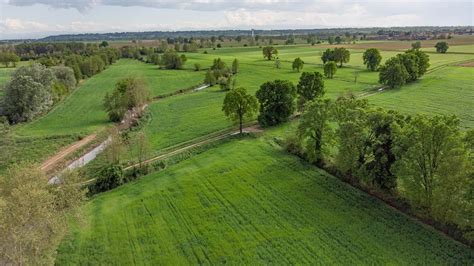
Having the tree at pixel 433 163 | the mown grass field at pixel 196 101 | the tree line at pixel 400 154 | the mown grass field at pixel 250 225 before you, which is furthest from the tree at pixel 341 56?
the tree at pixel 433 163

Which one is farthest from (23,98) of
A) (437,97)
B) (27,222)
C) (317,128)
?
(437,97)

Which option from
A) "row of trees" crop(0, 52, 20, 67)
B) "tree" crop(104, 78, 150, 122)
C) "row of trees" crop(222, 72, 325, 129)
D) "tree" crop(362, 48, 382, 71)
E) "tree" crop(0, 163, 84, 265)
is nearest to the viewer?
"tree" crop(0, 163, 84, 265)

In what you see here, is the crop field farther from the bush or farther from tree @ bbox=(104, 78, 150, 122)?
the bush

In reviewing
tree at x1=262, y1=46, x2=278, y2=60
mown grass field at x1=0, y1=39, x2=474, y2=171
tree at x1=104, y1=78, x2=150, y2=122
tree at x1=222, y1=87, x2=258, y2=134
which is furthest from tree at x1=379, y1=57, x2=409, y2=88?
tree at x1=262, y1=46, x2=278, y2=60

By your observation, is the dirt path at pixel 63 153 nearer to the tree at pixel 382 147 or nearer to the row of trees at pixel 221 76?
the tree at pixel 382 147

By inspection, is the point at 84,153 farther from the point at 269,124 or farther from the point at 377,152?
the point at 377,152

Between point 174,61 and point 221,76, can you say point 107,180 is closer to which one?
point 221,76
